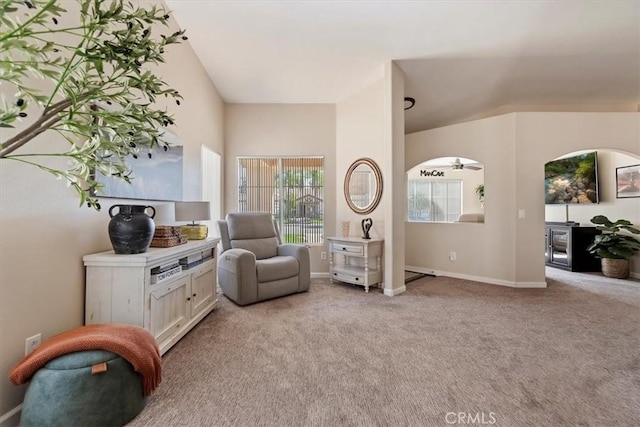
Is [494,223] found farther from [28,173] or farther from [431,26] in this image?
[28,173]

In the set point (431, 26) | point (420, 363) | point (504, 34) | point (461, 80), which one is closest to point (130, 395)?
point (420, 363)

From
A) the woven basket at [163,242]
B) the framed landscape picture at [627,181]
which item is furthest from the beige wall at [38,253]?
the framed landscape picture at [627,181]

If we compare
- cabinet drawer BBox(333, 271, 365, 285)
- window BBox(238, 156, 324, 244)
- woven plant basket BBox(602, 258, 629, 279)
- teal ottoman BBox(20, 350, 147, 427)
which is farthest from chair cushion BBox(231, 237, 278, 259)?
woven plant basket BBox(602, 258, 629, 279)

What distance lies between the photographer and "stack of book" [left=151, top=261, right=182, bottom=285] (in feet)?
6.36

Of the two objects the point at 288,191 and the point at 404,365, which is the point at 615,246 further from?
the point at 288,191

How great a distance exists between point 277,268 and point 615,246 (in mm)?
5484

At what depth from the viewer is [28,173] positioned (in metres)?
1.52

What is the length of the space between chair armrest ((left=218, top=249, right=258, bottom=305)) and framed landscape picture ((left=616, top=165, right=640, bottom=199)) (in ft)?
20.8

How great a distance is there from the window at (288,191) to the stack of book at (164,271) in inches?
100

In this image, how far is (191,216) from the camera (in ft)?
9.36

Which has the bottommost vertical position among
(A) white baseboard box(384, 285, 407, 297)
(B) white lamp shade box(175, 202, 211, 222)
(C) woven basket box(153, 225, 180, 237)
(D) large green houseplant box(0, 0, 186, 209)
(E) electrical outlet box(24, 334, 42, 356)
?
(A) white baseboard box(384, 285, 407, 297)

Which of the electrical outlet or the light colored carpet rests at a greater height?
the electrical outlet

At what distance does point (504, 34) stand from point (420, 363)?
137 inches

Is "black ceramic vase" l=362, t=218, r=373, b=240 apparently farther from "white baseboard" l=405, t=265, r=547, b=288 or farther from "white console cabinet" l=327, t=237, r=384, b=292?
"white baseboard" l=405, t=265, r=547, b=288
